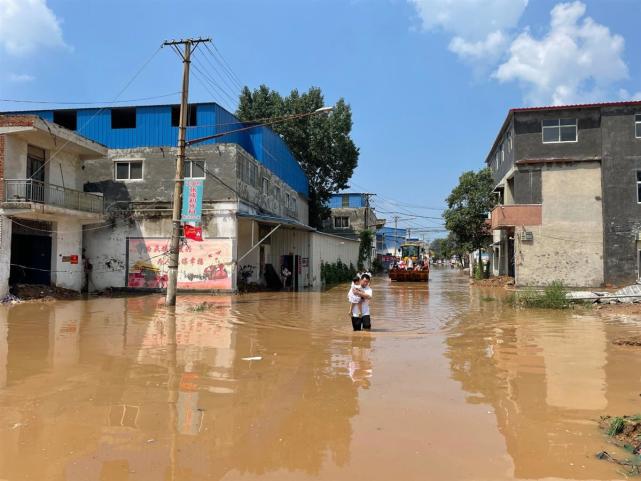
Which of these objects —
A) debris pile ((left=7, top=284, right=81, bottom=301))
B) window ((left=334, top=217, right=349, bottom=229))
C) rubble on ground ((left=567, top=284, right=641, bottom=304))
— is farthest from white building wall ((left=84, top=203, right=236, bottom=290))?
window ((left=334, top=217, right=349, bottom=229))

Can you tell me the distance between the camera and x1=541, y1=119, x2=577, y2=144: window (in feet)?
88.8

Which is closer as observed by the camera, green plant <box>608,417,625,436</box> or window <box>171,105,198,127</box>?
green plant <box>608,417,625,436</box>

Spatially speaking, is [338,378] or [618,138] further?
[618,138]

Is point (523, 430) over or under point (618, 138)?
under

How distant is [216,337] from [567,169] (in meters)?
22.9

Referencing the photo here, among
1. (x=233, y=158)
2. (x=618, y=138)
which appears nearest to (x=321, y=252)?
(x=233, y=158)

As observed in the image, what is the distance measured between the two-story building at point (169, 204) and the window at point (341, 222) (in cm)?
2743

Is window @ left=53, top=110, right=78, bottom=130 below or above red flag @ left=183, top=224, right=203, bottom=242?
above

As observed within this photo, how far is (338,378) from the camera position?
285 inches

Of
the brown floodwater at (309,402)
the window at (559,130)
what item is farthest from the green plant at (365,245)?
the brown floodwater at (309,402)

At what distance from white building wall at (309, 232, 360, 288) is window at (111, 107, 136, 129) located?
461 inches

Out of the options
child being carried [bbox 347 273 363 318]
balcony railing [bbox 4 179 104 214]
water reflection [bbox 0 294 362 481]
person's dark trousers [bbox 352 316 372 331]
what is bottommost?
water reflection [bbox 0 294 362 481]

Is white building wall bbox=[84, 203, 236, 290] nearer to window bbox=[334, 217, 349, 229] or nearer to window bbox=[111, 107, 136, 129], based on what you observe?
window bbox=[111, 107, 136, 129]

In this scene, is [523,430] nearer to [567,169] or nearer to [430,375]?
[430,375]
